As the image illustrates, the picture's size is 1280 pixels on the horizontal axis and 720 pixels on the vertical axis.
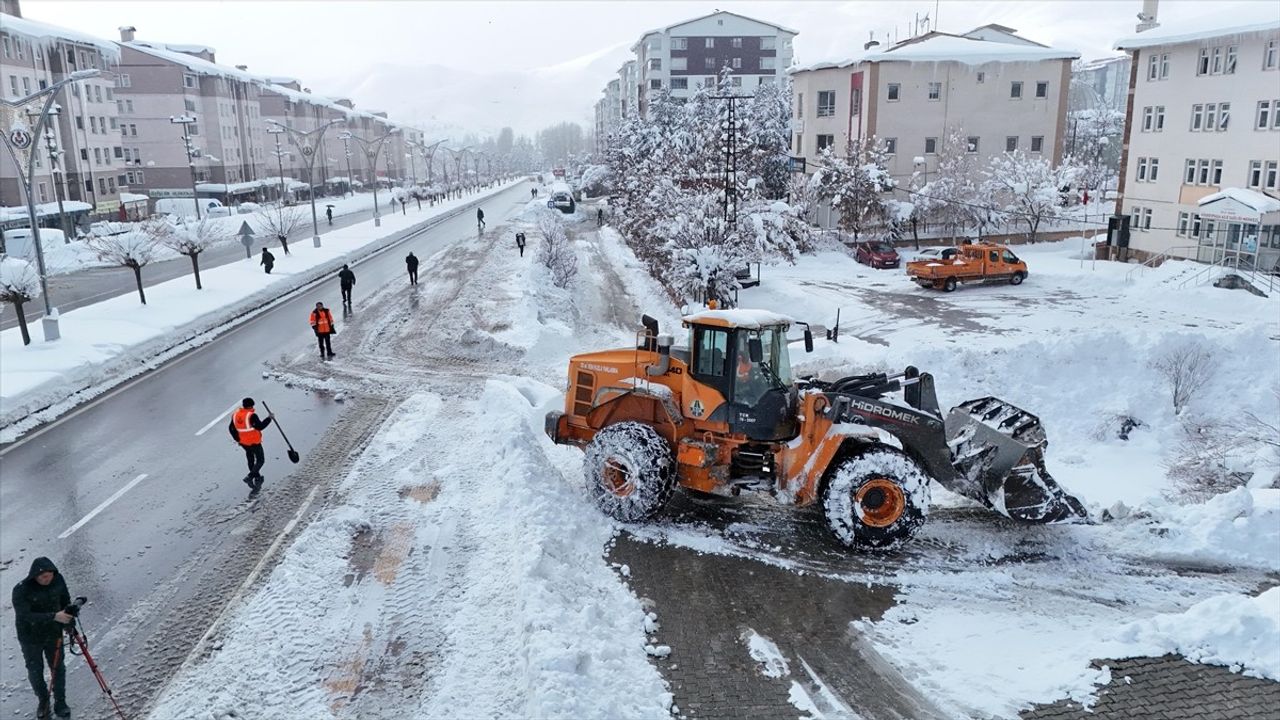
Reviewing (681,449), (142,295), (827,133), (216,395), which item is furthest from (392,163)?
(681,449)

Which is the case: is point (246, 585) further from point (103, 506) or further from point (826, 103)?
point (826, 103)

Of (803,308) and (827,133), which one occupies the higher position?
(827,133)

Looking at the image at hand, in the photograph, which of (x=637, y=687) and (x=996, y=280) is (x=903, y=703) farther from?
(x=996, y=280)

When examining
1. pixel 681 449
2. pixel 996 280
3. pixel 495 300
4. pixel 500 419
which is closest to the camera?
pixel 681 449

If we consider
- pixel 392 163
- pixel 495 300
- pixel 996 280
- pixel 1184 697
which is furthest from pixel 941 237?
pixel 392 163

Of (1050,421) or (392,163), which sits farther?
(392,163)

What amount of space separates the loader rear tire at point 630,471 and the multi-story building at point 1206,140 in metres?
28.7

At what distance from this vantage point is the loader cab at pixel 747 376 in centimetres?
1049

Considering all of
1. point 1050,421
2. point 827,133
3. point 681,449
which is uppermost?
point 827,133

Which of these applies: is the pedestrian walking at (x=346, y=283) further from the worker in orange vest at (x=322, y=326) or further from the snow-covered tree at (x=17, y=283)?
the snow-covered tree at (x=17, y=283)

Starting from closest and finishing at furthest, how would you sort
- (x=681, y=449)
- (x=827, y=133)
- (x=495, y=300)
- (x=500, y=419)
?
(x=681, y=449), (x=500, y=419), (x=495, y=300), (x=827, y=133)

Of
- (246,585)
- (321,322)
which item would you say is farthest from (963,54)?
(246,585)

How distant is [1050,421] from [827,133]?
38.1 metres

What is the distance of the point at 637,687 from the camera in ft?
23.7
